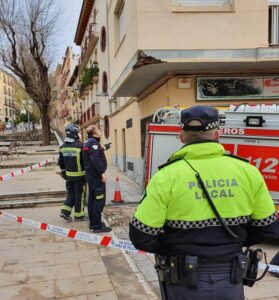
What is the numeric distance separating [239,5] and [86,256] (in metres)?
6.61

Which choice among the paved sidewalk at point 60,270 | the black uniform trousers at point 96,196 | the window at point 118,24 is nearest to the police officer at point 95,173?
the black uniform trousers at point 96,196

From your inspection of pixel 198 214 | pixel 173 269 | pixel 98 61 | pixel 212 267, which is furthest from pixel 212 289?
pixel 98 61

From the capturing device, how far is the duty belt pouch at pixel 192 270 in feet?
6.58

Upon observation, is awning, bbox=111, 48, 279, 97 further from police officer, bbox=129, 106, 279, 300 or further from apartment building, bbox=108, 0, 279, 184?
police officer, bbox=129, 106, 279, 300

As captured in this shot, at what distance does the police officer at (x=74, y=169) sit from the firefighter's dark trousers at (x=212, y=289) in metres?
5.58

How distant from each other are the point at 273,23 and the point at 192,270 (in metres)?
8.95

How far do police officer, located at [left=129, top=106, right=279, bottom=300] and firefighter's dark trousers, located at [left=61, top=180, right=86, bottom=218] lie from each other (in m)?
5.53

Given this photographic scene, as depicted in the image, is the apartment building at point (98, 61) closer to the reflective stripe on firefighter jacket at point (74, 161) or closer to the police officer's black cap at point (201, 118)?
the reflective stripe on firefighter jacket at point (74, 161)

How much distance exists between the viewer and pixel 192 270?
6.57 ft

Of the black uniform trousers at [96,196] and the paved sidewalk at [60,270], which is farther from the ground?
the black uniform trousers at [96,196]

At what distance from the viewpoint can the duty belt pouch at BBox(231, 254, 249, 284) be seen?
6.88ft

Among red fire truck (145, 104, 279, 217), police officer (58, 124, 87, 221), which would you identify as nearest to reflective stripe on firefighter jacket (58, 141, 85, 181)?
police officer (58, 124, 87, 221)

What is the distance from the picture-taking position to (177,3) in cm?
888

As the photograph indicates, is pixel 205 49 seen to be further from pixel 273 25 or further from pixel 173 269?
pixel 173 269
